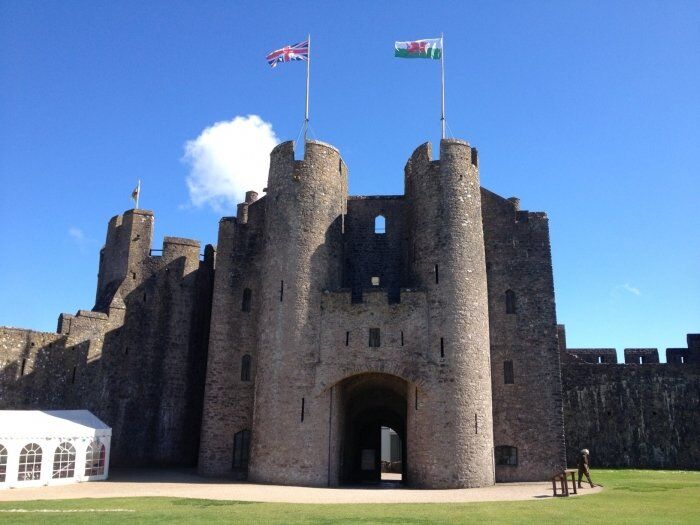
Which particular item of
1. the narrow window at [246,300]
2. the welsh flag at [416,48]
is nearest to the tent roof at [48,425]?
the narrow window at [246,300]

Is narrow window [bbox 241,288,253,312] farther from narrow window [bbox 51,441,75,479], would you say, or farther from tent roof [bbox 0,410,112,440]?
narrow window [bbox 51,441,75,479]

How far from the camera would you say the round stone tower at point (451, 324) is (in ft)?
89.9

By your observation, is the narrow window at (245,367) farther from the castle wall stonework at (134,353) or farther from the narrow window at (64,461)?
the narrow window at (64,461)

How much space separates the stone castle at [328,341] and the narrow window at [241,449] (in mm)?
56

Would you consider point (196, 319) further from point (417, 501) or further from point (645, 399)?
point (645, 399)

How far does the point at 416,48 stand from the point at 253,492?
23.0m

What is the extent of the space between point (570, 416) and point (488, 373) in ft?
48.9

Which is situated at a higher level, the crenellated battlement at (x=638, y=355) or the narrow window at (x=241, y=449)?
the crenellated battlement at (x=638, y=355)

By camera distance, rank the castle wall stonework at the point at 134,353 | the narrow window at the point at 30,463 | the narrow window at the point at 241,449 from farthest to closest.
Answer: the narrow window at the point at 241,449, the castle wall stonework at the point at 134,353, the narrow window at the point at 30,463

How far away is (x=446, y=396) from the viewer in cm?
2794

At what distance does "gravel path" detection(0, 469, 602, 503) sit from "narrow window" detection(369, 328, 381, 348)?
6462 mm

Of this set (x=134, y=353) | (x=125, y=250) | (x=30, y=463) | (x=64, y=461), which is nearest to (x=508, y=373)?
(x=134, y=353)

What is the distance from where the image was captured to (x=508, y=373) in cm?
3222

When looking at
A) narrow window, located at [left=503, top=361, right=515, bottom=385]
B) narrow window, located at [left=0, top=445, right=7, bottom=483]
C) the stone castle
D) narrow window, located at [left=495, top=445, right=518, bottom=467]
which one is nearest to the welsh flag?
the stone castle
